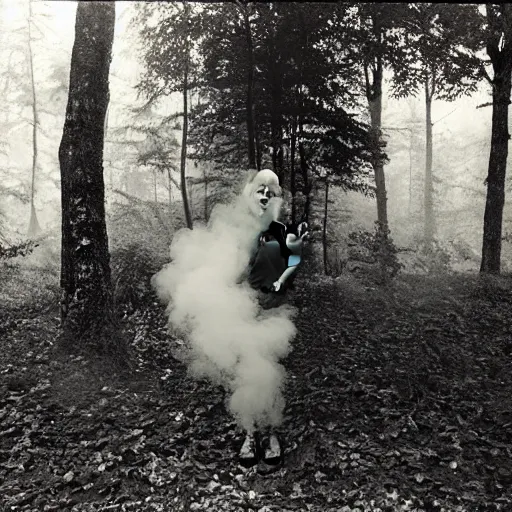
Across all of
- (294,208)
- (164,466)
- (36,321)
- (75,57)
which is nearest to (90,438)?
(164,466)

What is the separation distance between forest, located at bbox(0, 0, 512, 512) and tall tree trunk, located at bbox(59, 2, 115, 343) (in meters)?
0.03

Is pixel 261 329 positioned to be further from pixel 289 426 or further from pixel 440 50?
pixel 440 50

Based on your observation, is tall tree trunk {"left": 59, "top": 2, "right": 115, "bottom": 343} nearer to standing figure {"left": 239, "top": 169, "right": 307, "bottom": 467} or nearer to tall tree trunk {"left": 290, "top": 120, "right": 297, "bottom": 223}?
standing figure {"left": 239, "top": 169, "right": 307, "bottom": 467}

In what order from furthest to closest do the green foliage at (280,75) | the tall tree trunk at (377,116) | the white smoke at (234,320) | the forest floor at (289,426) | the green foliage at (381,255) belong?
1. the tall tree trunk at (377,116)
2. the green foliage at (280,75)
3. the green foliage at (381,255)
4. the white smoke at (234,320)
5. the forest floor at (289,426)

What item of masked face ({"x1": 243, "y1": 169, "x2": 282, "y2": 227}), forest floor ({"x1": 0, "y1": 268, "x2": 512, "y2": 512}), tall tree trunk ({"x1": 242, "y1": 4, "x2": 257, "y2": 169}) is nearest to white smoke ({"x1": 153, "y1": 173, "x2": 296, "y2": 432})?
masked face ({"x1": 243, "y1": 169, "x2": 282, "y2": 227})

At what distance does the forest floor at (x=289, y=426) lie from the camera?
376 centimetres

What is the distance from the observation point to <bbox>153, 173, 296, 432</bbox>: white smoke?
4629mm

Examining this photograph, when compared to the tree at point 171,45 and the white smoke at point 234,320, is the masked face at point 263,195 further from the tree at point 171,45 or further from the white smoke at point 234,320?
the tree at point 171,45

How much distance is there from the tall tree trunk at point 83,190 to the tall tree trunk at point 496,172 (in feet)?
26.6

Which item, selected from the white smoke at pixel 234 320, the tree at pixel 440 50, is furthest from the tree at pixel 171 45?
the white smoke at pixel 234 320

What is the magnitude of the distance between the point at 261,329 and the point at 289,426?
1109 millimetres

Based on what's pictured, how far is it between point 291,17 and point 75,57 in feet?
18.6

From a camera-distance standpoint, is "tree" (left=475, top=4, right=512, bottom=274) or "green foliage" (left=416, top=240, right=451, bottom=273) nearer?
"tree" (left=475, top=4, right=512, bottom=274)

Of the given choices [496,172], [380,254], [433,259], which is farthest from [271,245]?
[433,259]
